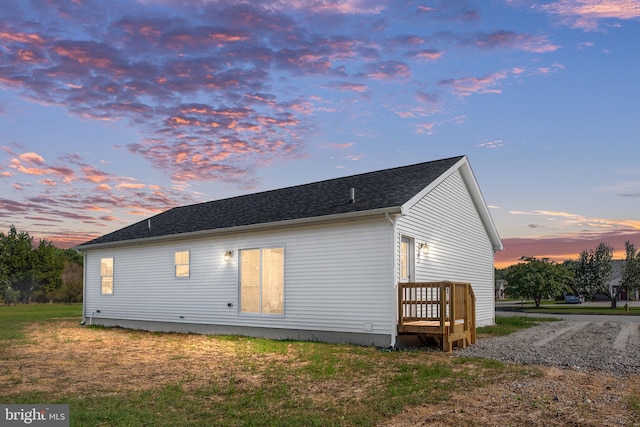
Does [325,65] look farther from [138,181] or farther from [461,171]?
[138,181]

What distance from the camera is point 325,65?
15.0m

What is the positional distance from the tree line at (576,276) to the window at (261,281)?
27.9 m

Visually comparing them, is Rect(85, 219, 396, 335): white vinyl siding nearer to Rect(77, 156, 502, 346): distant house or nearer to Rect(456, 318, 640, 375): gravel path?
Rect(77, 156, 502, 346): distant house

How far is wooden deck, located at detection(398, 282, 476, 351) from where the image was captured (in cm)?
1095

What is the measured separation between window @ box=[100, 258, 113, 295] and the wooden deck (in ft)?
41.3

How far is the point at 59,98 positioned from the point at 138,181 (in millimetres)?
6641

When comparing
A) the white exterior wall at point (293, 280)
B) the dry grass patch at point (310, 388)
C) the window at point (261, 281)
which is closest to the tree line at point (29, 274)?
the white exterior wall at point (293, 280)

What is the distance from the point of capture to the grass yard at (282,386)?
19.6 ft

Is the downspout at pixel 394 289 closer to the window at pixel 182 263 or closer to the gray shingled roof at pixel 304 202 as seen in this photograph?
the gray shingled roof at pixel 304 202

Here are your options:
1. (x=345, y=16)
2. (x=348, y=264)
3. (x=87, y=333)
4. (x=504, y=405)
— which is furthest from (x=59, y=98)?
(x=504, y=405)

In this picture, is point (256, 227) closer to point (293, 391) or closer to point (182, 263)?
point (182, 263)

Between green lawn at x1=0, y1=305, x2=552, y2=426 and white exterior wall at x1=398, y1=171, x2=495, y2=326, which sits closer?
green lawn at x1=0, y1=305, x2=552, y2=426

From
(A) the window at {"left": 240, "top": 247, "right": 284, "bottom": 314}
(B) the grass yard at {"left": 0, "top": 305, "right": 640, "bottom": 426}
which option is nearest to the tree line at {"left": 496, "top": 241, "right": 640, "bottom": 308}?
(A) the window at {"left": 240, "top": 247, "right": 284, "bottom": 314}

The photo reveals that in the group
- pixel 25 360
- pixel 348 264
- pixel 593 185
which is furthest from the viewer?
pixel 593 185
